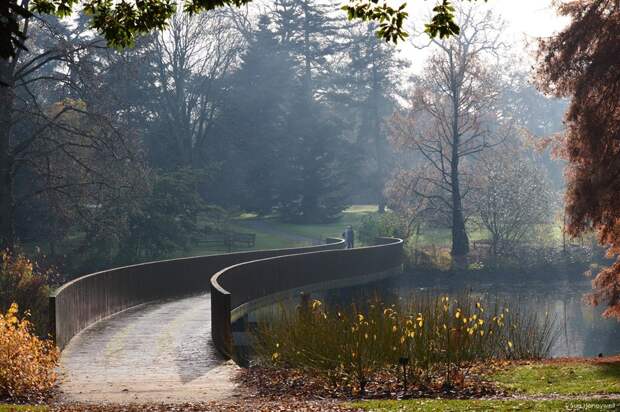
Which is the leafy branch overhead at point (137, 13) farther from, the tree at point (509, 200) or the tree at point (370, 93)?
the tree at point (370, 93)

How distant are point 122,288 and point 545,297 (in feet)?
81.9

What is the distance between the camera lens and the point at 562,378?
16391 mm

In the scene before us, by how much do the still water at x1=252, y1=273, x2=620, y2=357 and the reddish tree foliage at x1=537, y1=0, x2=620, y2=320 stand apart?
20.7 feet

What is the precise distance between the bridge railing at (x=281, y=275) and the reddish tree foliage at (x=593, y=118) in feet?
26.4

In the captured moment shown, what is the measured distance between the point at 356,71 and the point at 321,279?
191ft

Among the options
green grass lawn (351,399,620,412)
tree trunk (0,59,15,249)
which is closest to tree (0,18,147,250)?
tree trunk (0,59,15,249)

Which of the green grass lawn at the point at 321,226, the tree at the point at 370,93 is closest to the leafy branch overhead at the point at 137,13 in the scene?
the green grass lawn at the point at 321,226

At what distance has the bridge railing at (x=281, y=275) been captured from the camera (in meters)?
21.0

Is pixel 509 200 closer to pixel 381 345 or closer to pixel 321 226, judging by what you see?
pixel 321 226

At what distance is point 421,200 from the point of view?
58969mm

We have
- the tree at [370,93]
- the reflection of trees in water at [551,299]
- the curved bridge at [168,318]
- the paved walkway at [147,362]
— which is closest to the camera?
the paved walkway at [147,362]

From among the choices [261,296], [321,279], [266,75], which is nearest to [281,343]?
[261,296]

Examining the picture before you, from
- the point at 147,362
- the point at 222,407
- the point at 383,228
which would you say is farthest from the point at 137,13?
the point at 383,228

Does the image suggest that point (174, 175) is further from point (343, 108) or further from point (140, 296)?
point (343, 108)
